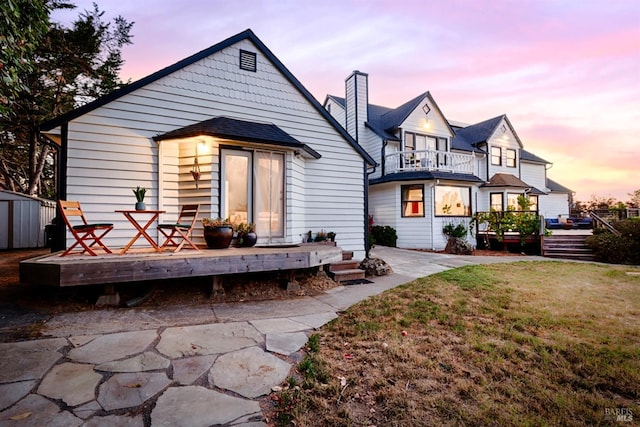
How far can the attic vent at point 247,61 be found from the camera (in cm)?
678

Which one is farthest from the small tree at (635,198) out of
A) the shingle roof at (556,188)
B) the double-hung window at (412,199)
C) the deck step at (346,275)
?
the deck step at (346,275)

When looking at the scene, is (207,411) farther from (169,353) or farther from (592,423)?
(592,423)

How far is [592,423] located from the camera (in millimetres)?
1700

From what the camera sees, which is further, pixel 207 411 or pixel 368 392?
pixel 368 392

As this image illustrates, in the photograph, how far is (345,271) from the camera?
20.7 feet

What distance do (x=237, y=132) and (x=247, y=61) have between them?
7.30 feet

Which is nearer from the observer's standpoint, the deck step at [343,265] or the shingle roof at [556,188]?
the deck step at [343,265]

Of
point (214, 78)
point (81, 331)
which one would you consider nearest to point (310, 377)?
point (81, 331)

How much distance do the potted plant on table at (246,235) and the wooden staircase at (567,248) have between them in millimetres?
10847

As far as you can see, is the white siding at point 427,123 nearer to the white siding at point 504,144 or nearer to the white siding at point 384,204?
the white siding at point 384,204

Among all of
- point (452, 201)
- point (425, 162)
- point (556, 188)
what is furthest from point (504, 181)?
point (556, 188)

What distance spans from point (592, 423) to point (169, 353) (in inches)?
126

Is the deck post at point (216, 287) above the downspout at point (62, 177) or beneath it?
beneath

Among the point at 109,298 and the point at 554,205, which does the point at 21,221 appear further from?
the point at 554,205
